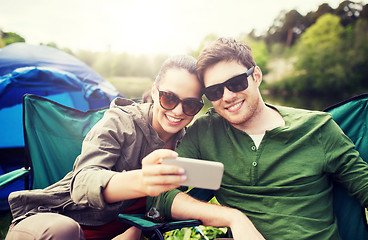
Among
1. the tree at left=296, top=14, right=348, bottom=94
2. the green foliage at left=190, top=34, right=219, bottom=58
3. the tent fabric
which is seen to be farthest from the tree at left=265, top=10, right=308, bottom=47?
the tent fabric

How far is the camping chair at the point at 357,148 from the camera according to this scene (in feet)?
5.57

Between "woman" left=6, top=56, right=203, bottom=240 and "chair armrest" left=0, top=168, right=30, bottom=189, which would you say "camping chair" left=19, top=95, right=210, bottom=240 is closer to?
"chair armrest" left=0, top=168, right=30, bottom=189

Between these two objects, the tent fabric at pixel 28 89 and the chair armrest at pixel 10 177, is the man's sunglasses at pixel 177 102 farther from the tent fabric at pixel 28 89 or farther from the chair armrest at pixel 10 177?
the tent fabric at pixel 28 89

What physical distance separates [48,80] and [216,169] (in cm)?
303

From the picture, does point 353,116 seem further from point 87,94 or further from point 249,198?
point 87,94

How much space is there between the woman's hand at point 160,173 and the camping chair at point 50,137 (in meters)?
1.60

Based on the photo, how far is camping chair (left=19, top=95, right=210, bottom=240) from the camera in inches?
83.7

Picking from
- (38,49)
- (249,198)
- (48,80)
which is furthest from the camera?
(38,49)

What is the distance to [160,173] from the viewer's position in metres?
0.91

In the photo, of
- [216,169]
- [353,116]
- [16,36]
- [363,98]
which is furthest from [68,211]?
[16,36]

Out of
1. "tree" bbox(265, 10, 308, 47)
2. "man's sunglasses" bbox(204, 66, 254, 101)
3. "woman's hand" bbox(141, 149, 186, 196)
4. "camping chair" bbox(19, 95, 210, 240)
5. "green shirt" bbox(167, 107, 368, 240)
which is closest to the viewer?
"woman's hand" bbox(141, 149, 186, 196)

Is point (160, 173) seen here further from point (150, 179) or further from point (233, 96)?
point (233, 96)

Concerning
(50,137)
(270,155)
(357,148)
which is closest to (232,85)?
(270,155)

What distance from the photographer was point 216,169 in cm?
95
